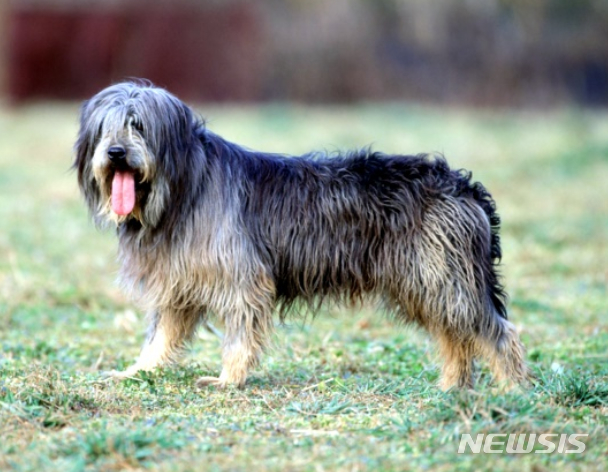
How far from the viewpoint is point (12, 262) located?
36.7ft

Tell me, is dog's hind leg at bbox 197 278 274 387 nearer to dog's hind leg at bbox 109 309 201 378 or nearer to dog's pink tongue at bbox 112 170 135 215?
dog's hind leg at bbox 109 309 201 378

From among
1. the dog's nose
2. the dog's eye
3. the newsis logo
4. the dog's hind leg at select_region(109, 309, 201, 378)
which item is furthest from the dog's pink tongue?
the newsis logo

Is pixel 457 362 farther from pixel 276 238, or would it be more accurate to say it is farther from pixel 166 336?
pixel 166 336

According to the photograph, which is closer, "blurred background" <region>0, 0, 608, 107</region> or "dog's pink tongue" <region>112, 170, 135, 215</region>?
"dog's pink tongue" <region>112, 170, 135, 215</region>

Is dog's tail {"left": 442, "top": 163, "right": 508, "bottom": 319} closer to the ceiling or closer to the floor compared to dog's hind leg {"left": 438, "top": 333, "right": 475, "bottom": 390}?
closer to the ceiling

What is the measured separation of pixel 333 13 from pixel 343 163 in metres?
21.4

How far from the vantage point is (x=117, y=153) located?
21.7 ft

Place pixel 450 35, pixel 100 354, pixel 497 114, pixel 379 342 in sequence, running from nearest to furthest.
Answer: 1. pixel 100 354
2. pixel 379 342
3. pixel 497 114
4. pixel 450 35

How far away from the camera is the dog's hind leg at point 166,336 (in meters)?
7.27

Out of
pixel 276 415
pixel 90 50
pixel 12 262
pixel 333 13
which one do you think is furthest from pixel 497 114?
pixel 276 415

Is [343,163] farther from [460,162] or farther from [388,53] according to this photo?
[388,53]

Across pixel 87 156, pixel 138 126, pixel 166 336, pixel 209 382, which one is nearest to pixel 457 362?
pixel 209 382

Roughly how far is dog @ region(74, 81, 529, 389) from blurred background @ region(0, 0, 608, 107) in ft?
65.3

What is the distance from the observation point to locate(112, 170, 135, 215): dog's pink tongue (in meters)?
6.70
